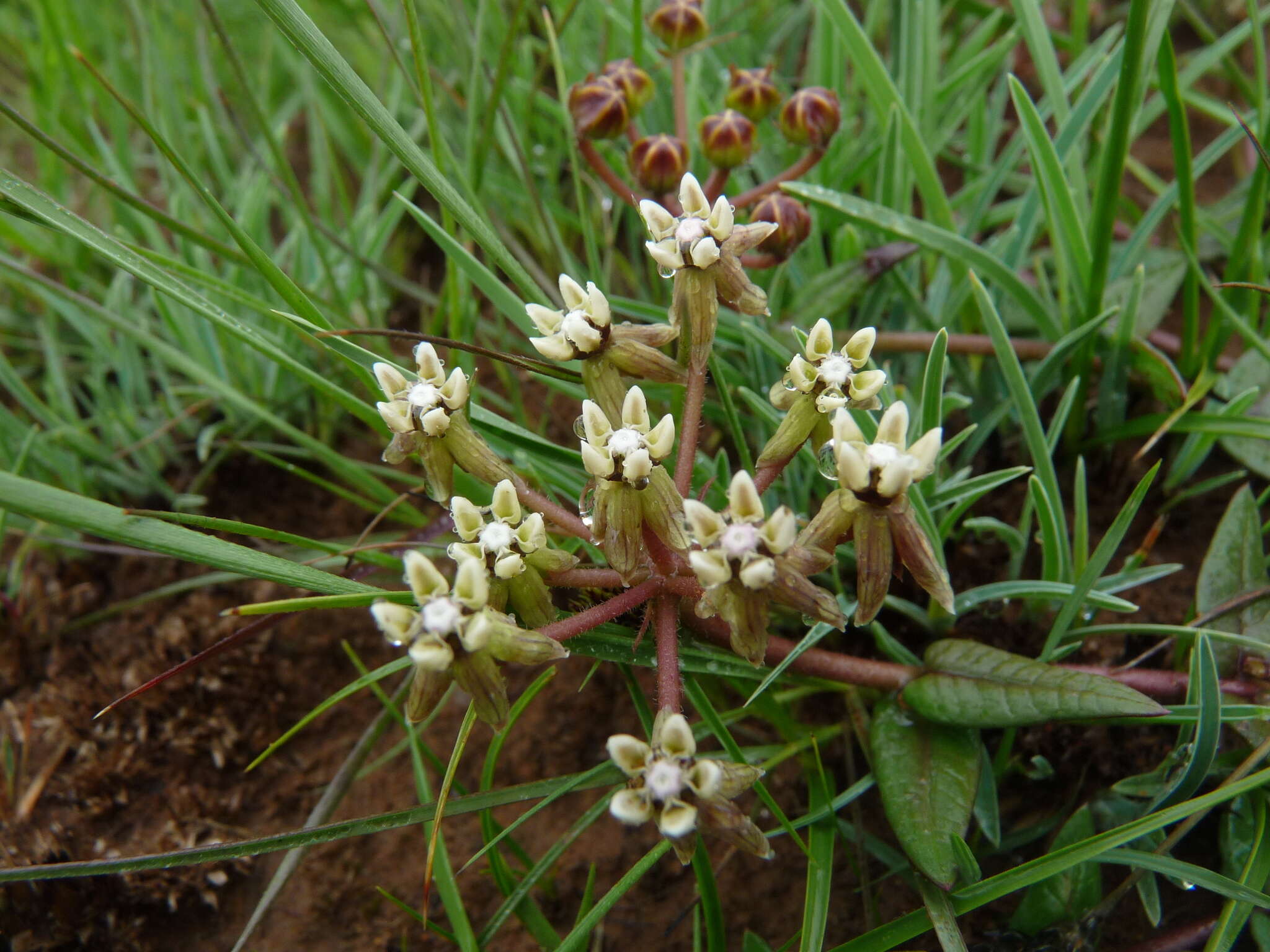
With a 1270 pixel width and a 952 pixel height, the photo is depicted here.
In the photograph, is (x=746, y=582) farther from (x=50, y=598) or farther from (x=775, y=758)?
(x=50, y=598)

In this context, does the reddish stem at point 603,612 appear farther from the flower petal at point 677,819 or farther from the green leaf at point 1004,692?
the green leaf at point 1004,692

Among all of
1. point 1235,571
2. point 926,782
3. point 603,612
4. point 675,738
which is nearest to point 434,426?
point 603,612

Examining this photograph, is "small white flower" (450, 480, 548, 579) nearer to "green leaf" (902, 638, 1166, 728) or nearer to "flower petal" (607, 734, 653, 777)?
"flower petal" (607, 734, 653, 777)

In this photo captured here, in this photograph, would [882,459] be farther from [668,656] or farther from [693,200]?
[693,200]

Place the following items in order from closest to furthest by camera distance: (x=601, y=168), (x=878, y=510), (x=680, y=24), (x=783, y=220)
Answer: (x=878, y=510), (x=783, y=220), (x=601, y=168), (x=680, y=24)

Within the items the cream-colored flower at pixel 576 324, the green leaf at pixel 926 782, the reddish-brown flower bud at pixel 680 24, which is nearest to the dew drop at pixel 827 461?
the cream-colored flower at pixel 576 324
